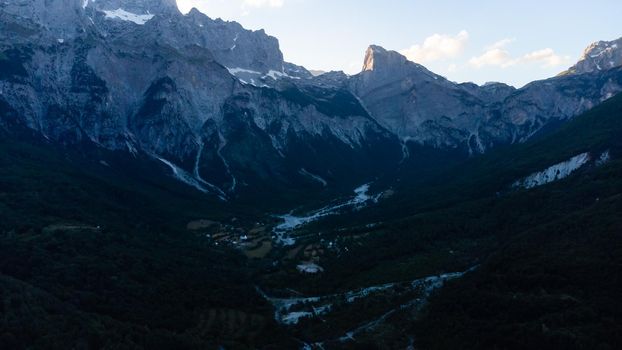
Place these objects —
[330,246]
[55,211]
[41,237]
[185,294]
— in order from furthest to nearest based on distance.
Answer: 1. [330,246]
2. [55,211]
3. [41,237]
4. [185,294]

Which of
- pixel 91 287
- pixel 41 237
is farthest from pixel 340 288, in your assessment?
pixel 41 237

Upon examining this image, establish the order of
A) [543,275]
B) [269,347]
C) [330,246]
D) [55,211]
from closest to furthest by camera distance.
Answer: [269,347] → [543,275] → [55,211] → [330,246]

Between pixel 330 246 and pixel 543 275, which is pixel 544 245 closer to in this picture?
pixel 543 275

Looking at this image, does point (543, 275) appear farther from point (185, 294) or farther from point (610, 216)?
point (185, 294)

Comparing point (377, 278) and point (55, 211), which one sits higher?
point (55, 211)

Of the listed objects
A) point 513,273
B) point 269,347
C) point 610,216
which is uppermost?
point 610,216

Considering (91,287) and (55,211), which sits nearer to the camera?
(91,287)

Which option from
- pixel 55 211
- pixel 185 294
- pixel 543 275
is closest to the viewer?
pixel 543 275

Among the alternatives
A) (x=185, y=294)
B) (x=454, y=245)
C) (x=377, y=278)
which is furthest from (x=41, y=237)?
(x=454, y=245)

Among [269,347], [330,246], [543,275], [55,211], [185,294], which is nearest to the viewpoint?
[269,347]
